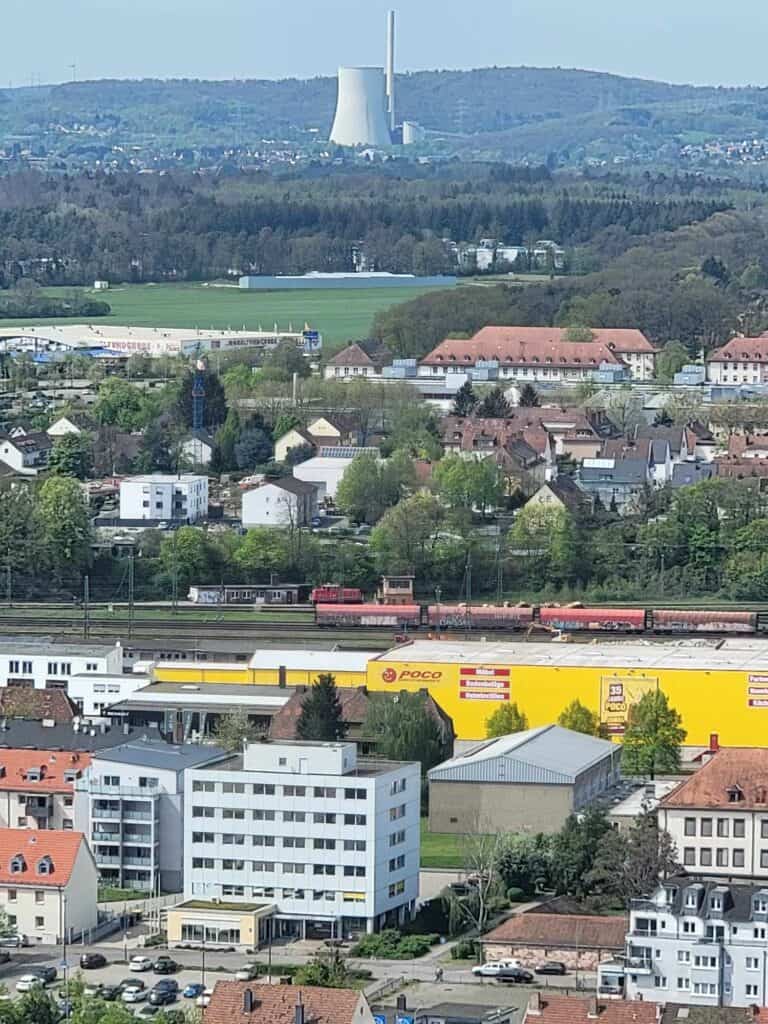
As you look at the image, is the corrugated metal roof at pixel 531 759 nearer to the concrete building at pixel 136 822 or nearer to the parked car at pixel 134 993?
the concrete building at pixel 136 822

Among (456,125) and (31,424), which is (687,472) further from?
(456,125)

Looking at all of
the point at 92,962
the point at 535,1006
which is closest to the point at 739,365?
the point at 92,962

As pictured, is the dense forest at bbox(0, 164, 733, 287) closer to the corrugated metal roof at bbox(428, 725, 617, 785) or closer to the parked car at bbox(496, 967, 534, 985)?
the corrugated metal roof at bbox(428, 725, 617, 785)

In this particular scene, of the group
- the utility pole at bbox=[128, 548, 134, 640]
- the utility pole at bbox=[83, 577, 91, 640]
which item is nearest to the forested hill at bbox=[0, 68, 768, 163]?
the utility pole at bbox=[128, 548, 134, 640]

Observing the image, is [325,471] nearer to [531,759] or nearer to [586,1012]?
[531,759]

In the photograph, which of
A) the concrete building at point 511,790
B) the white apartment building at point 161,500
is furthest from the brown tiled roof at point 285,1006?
the white apartment building at point 161,500

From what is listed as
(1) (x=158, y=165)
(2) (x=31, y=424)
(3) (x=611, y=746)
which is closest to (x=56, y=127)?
(1) (x=158, y=165)

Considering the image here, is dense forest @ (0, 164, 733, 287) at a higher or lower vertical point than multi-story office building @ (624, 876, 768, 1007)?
lower
